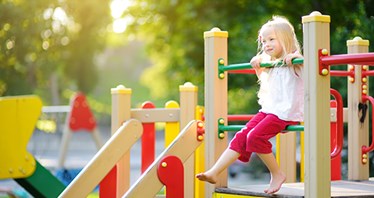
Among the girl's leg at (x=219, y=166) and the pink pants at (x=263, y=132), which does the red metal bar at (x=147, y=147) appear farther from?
the pink pants at (x=263, y=132)

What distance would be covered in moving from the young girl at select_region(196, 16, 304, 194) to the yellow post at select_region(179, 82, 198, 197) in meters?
0.96

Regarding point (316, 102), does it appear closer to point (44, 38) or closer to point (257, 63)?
point (257, 63)

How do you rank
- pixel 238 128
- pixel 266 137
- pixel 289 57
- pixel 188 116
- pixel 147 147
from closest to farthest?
1. pixel 289 57
2. pixel 266 137
3. pixel 238 128
4. pixel 188 116
5. pixel 147 147

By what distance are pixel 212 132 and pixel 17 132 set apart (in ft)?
5.79

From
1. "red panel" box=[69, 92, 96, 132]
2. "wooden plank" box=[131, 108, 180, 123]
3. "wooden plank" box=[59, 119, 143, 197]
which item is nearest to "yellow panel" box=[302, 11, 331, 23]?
"wooden plank" box=[131, 108, 180, 123]

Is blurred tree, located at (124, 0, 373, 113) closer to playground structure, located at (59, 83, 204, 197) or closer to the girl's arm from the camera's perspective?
playground structure, located at (59, 83, 204, 197)

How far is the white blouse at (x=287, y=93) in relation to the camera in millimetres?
4727

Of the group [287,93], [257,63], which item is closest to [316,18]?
[287,93]

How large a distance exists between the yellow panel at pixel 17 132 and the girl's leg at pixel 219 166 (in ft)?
6.38

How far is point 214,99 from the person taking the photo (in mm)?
5305

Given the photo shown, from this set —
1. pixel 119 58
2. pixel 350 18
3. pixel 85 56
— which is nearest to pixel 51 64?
pixel 85 56

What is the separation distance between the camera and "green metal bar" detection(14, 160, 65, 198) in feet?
21.2

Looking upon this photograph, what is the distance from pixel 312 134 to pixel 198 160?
186 cm

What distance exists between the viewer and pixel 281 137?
6.13 metres
